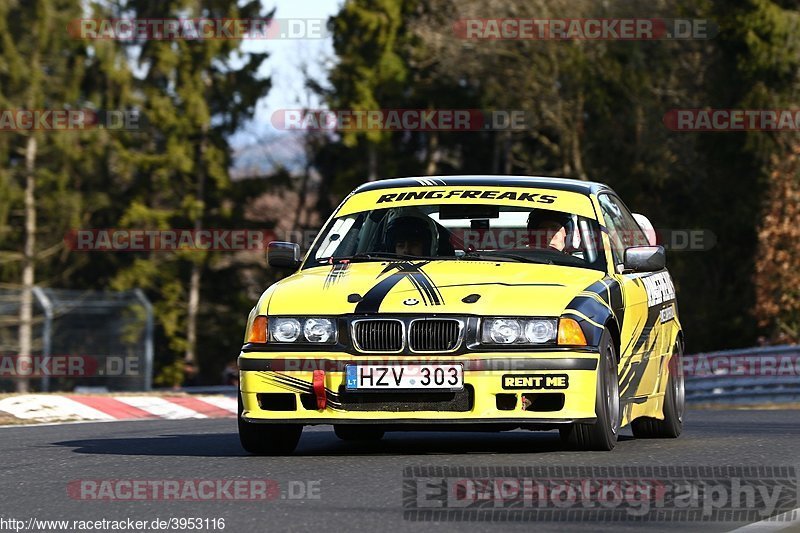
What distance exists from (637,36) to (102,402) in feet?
106

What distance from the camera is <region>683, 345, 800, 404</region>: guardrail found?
2156cm

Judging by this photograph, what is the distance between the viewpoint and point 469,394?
27.7 feet

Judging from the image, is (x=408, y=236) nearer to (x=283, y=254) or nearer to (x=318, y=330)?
(x=283, y=254)

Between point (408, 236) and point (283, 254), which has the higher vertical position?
point (408, 236)

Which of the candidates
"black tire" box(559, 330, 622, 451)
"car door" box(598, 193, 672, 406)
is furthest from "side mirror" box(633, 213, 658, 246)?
"black tire" box(559, 330, 622, 451)

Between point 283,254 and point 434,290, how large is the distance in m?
1.50

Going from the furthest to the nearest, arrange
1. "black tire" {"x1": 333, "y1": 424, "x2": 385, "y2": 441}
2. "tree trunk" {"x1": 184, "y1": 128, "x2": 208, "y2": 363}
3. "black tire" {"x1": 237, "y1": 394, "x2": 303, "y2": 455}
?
"tree trunk" {"x1": 184, "y1": 128, "x2": 208, "y2": 363} → "black tire" {"x1": 333, "y1": 424, "x2": 385, "y2": 441} → "black tire" {"x1": 237, "y1": 394, "x2": 303, "y2": 455}

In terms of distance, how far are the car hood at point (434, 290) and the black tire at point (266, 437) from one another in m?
0.66

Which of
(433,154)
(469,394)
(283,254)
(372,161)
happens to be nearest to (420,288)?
(469,394)

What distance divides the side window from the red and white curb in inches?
192

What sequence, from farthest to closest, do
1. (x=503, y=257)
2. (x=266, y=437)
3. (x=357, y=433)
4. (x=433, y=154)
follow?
(x=433, y=154), (x=357, y=433), (x=503, y=257), (x=266, y=437)

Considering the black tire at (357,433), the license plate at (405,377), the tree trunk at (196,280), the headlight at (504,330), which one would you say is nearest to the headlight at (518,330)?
the headlight at (504,330)

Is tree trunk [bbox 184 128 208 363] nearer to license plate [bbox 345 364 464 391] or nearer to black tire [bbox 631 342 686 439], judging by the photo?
black tire [bbox 631 342 686 439]

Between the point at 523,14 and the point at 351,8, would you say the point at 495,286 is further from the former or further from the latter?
the point at 351,8
